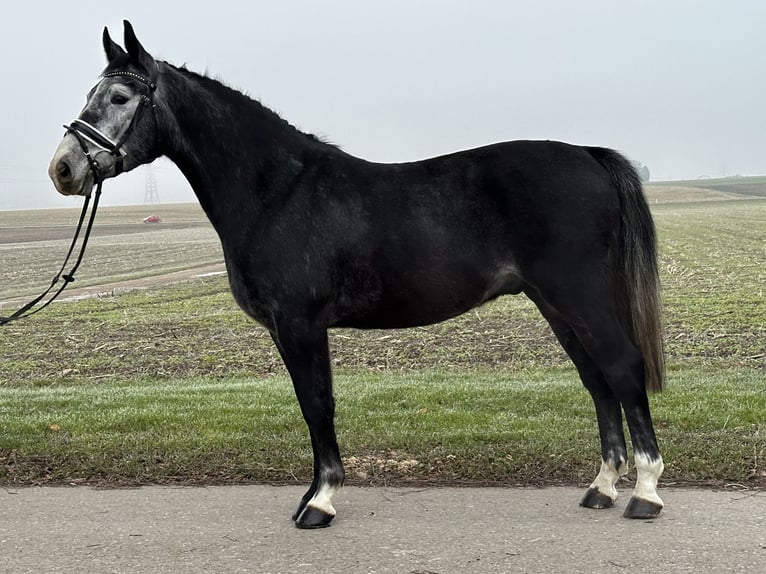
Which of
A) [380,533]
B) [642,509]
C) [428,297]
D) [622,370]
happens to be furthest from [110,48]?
[642,509]

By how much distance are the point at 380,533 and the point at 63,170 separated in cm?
267

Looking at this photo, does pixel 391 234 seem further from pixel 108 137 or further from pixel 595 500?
pixel 595 500

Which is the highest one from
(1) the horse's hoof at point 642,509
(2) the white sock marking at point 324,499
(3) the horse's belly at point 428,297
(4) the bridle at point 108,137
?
(4) the bridle at point 108,137

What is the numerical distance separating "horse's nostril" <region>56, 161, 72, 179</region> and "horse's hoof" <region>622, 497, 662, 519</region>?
3656 millimetres

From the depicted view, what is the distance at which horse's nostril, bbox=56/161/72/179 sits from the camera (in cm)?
464

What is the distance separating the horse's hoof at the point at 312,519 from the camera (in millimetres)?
4648

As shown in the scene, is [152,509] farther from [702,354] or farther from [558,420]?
[702,354]

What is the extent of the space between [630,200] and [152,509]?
337 cm

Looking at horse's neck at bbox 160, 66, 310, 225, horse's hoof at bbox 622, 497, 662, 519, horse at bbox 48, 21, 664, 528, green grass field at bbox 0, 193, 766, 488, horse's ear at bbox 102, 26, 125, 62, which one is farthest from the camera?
green grass field at bbox 0, 193, 766, 488

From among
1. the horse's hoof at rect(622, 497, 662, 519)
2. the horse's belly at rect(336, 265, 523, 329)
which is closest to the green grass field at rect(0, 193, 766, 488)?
the horse's hoof at rect(622, 497, 662, 519)

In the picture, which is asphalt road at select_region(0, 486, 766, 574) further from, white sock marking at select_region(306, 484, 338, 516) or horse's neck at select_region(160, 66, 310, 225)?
horse's neck at select_region(160, 66, 310, 225)

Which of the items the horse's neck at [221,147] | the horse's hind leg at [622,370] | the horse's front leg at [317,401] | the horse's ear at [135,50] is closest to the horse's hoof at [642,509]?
the horse's hind leg at [622,370]

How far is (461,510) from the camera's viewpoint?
4.77 m

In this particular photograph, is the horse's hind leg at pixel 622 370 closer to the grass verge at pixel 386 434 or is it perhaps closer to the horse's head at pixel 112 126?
the grass verge at pixel 386 434
